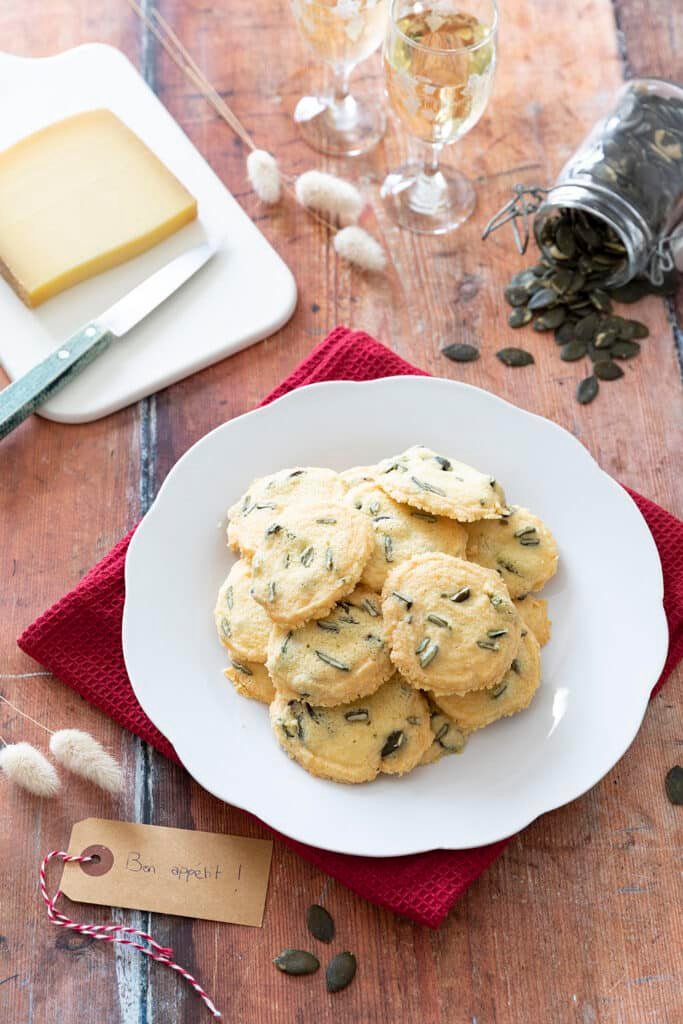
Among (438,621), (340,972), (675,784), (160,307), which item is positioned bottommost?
(675,784)

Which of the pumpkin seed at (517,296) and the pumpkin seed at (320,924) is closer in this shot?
the pumpkin seed at (320,924)

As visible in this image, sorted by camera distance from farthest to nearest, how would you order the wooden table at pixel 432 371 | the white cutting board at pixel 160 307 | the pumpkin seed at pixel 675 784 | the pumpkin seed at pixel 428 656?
the white cutting board at pixel 160 307 → the pumpkin seed at pixel 675 784 → the wooden table at pixel 432 371 → the pumpkin seed at pixel 428 656

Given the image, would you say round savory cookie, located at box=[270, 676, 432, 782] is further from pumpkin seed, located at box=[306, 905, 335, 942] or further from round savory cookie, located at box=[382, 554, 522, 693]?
pumpkin seed, located at box=[306, 905, 335, 942]

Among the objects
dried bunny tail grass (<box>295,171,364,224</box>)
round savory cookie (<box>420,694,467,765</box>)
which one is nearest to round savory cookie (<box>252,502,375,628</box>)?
round savory cookie (<box>420,694,467,765</box>)

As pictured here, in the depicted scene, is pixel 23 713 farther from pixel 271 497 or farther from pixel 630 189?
pixel 630 189

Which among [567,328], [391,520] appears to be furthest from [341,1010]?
[567,328]

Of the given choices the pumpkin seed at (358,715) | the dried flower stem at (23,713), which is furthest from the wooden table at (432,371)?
the pumpkin seed at (358,715)

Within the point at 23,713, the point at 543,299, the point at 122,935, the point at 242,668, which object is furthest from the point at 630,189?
the point at 122,935

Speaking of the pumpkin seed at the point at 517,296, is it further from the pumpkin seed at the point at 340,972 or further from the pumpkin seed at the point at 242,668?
the pumpkin seed at the point at 340,972
